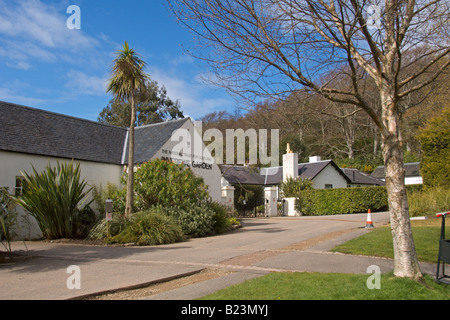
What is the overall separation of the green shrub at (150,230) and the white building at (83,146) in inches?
180

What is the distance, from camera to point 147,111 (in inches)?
1891

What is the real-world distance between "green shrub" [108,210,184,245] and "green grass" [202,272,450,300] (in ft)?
22.4

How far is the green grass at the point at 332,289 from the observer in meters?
5.08

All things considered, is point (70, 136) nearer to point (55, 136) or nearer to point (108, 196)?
point (55, 136)

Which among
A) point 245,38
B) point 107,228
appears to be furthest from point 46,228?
point 245,38

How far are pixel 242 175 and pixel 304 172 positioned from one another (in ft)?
18.6

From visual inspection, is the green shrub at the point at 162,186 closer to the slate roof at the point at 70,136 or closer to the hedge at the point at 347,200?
the slate roof at the point at 70,136

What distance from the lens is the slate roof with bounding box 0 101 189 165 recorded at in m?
15.8

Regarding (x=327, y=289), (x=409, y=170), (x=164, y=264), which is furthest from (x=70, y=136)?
(x=409, y=170)

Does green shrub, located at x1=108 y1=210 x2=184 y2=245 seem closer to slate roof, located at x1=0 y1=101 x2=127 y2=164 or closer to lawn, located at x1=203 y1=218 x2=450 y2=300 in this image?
slate roof, located at x1=0 y1=101 x2=127 y2=164

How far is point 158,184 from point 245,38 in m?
9.77

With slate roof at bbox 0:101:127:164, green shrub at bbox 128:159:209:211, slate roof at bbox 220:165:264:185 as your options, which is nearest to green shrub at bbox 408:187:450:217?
green shrub at bbox 128:159:209:211
